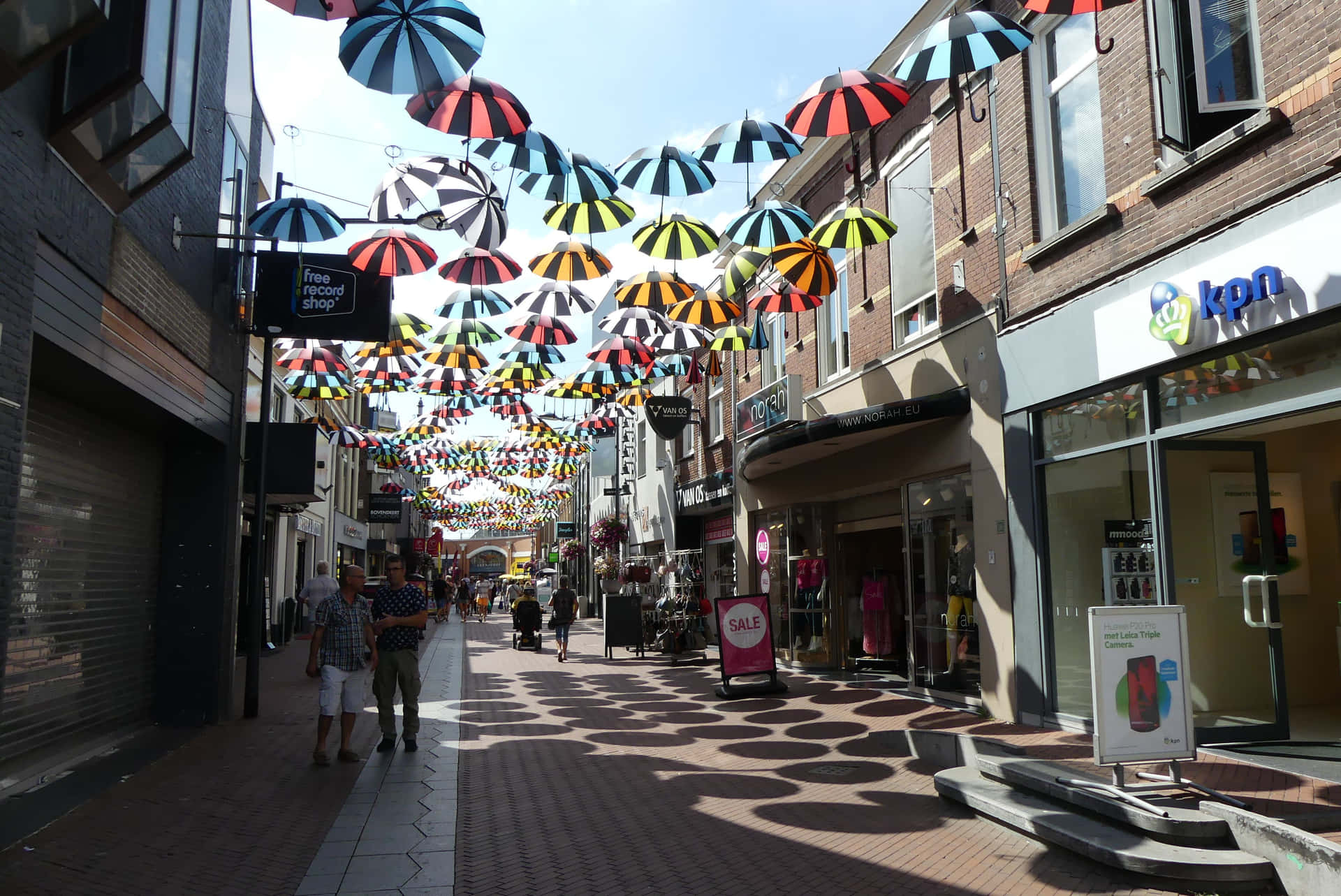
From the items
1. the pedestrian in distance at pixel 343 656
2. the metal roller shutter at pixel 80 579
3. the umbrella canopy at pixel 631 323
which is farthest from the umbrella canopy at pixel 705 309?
the metal roller shutter at pixel 80 579

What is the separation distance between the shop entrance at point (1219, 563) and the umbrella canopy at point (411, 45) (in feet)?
22.3

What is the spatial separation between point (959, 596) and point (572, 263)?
644cm

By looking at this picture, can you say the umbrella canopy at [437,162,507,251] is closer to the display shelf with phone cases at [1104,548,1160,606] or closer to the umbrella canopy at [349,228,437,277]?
the umbrella canopy at [349,228,437,277]

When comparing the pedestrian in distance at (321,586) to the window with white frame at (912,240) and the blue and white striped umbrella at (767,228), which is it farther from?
the window with white frame at (912,240)

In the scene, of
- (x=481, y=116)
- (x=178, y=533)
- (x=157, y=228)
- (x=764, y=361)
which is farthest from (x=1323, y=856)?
(x=764, y=361)

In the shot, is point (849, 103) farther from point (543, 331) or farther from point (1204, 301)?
point (543, 331)

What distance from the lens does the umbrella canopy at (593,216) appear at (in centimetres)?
1061

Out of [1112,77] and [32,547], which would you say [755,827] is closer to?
[32,547]

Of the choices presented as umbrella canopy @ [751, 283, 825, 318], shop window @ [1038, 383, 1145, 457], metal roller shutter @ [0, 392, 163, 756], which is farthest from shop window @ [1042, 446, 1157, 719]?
metal roller shutter @ [0, 392, 163, 756]

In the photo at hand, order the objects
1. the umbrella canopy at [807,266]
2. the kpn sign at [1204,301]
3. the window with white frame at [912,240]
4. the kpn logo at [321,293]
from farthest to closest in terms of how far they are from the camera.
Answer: the window with white frame at [912,240], the umbrella canopy at [807,266], the kpn logo at [321,293], the kpn sign at [1204,301]

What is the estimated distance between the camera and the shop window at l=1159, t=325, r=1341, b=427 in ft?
21.5

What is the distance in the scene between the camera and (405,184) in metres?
10.8

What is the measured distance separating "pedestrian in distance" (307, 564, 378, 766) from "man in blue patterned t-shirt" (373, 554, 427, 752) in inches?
5.1

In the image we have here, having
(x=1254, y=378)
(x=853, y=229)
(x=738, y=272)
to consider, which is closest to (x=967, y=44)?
(x=853, y=229)
